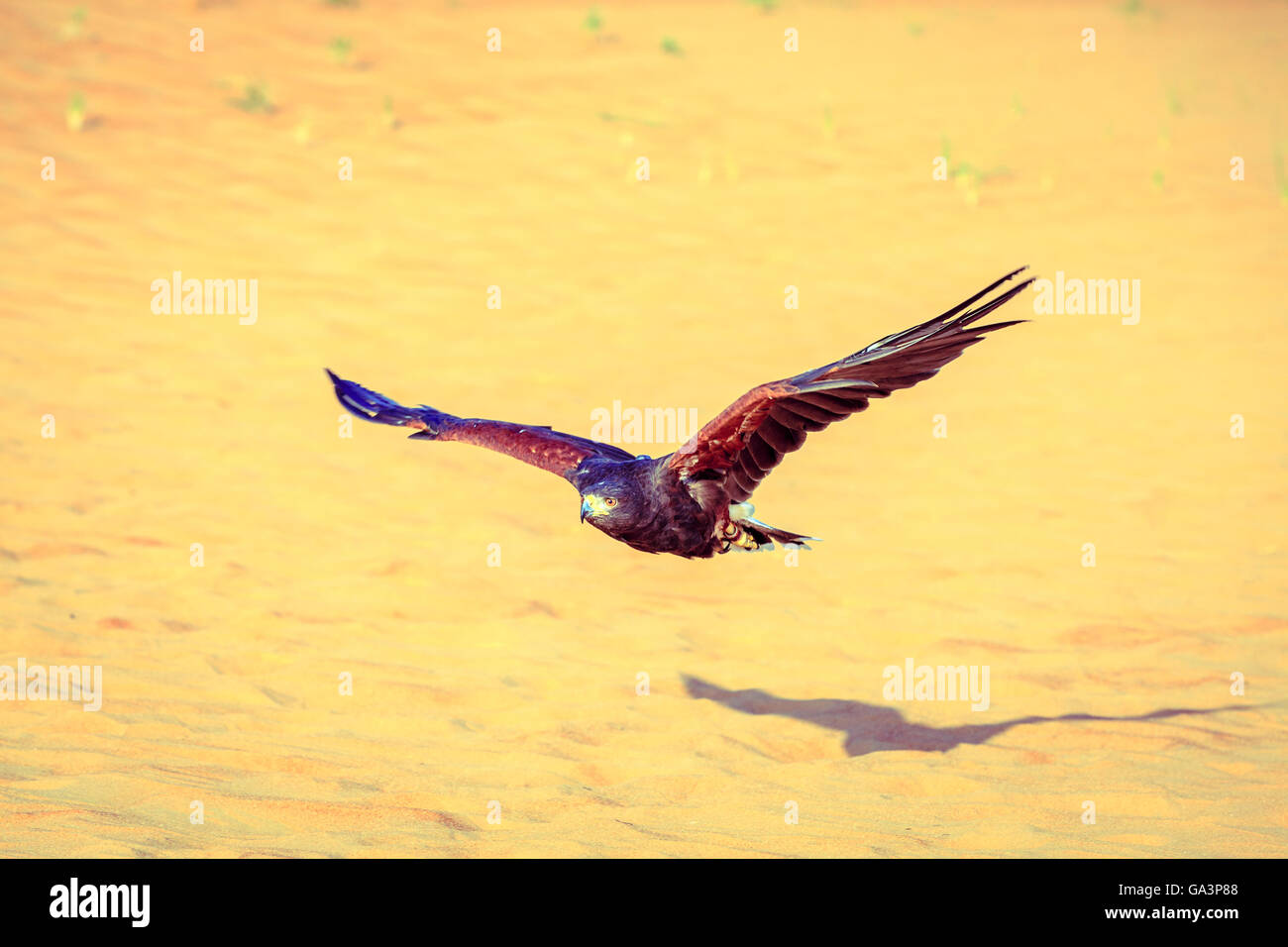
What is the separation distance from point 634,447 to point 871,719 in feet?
13.4

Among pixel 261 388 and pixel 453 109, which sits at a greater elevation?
pixel 453 109

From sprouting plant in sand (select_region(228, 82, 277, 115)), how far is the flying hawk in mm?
10024

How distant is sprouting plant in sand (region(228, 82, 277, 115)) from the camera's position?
1529 centimetres

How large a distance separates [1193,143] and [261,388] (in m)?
11.3

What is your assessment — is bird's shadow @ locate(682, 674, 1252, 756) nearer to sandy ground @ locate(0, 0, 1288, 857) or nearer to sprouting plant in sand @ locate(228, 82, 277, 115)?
sandy ground @ locate(0, 0, 1288, 857)

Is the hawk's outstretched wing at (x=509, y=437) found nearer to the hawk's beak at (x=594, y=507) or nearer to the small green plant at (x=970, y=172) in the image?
the hawk's beak at (x=594, y=507)

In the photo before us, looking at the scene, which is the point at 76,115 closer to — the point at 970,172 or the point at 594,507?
the point at 970,172

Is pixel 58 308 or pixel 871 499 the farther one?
pixel 58 308

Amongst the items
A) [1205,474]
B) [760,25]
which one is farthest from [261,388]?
[760,25]

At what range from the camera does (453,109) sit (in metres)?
16.0

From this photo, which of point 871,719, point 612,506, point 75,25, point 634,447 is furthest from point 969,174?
point 612,506

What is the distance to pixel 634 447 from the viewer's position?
412 inches

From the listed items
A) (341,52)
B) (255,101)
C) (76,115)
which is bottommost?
(76,115)

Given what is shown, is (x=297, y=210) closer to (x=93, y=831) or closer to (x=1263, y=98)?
(x=93, y=831)
